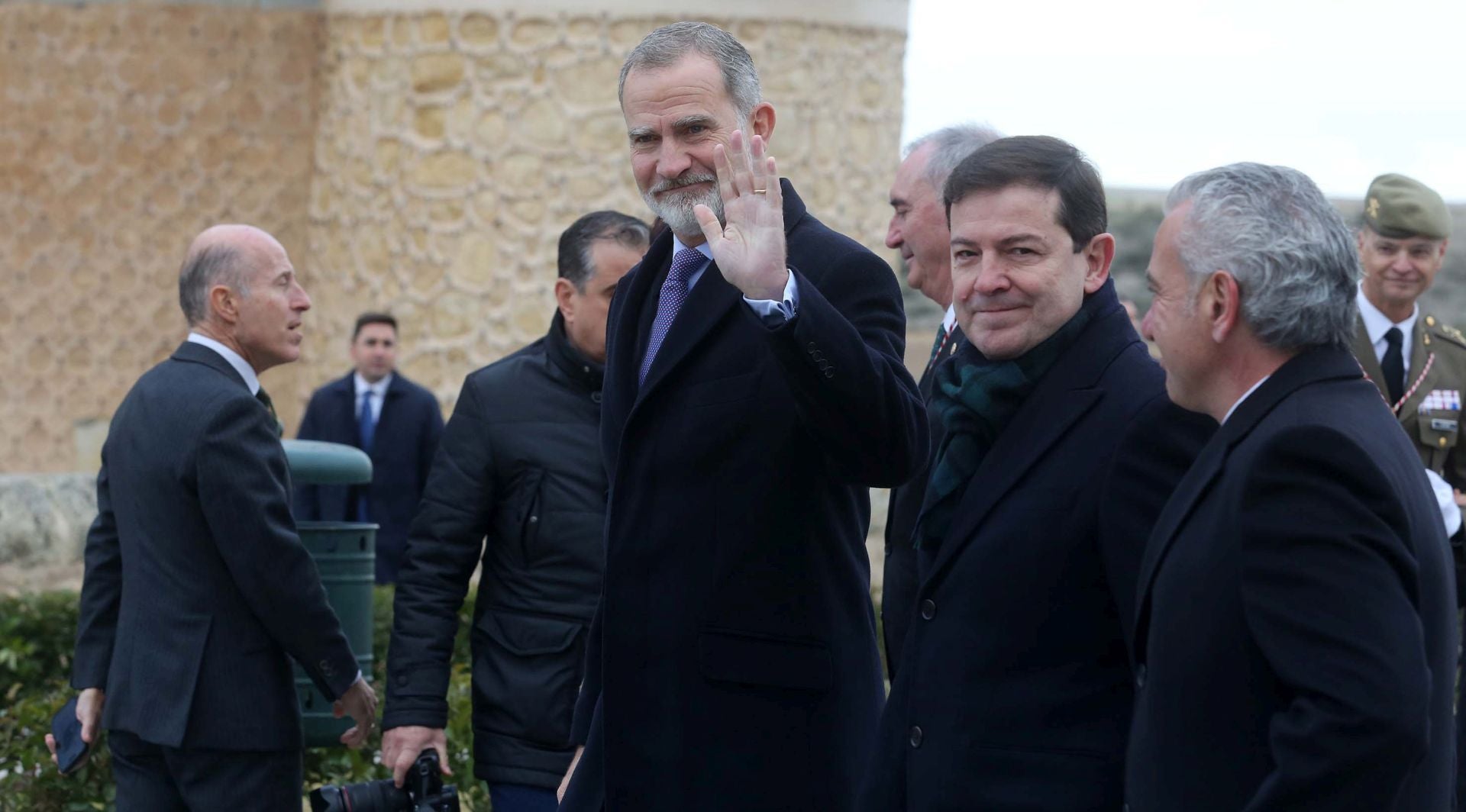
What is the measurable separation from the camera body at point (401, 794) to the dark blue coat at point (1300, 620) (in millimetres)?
1837

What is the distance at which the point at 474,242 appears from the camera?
9.73 metres

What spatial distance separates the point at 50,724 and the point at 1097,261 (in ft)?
10.9

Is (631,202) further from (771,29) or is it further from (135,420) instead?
(135,420)

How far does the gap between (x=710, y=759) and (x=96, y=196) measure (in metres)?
8.56

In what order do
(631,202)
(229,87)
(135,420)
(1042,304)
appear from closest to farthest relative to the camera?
(1042,304) → (135,420) → (631,202) → (229,87)

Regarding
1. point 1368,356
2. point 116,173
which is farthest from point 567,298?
point 116,173

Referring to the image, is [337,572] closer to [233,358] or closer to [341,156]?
[233,358]

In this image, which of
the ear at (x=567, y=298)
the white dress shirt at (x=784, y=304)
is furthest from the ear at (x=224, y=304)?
the white dress shirt at (x=784, y=304)

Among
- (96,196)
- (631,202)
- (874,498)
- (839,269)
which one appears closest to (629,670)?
(839,269)

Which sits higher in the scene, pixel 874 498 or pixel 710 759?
pixel 710 759

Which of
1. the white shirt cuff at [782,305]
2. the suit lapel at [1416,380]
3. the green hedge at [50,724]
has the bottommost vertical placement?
the green hedge at [50,724]

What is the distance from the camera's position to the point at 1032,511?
2354 mm

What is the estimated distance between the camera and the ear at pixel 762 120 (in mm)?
2764

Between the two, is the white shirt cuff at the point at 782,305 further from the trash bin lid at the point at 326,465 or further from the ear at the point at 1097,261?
the trash bin lid at the point at 326,465
